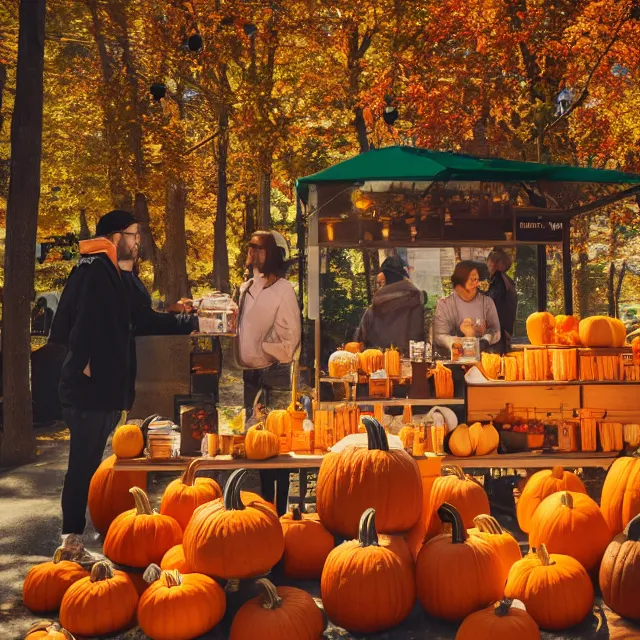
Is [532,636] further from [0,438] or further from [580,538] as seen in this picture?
[0,438]

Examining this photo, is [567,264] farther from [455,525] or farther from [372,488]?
[455,525]

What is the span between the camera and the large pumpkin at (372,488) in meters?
4.42

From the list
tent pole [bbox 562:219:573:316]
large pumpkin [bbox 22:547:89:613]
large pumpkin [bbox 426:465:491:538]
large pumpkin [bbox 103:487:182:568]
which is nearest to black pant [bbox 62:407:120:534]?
large pumpkin [bbox 103:487:182:568]

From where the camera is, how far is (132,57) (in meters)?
19.9

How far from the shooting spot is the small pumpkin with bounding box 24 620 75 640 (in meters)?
3.68

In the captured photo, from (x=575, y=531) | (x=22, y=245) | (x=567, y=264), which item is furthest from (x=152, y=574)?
(x=567, y=264)

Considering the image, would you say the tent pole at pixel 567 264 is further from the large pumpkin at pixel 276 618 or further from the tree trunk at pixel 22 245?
the large pumpkin at pixel 276 618

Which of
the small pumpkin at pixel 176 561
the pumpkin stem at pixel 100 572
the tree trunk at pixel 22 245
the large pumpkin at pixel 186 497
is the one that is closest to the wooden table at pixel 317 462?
the large pumpkin at pixel 186 497

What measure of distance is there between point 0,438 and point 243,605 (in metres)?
6.80

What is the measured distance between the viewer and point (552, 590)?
3893 millimetres

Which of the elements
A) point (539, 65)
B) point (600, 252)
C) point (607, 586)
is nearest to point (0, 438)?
point (607, 586)

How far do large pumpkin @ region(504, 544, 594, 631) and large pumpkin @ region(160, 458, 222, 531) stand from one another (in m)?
1.78

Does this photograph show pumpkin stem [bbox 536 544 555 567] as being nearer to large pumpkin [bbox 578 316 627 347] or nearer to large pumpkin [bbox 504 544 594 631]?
large pumpkin [bbox 504 544 594 631]

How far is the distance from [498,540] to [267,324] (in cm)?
371
